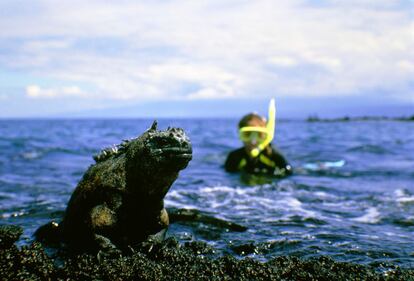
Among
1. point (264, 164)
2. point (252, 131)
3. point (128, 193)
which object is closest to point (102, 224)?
point (128, 193)

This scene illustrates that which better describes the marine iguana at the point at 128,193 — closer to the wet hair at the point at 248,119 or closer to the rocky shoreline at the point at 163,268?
the rocky shoreline at the point at 163,268

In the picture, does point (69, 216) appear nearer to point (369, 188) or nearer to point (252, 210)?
point (252, 210)

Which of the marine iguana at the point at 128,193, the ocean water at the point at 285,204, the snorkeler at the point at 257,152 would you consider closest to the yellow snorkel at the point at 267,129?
the snorkeler at the point at 257,152

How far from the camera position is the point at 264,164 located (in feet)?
45.2

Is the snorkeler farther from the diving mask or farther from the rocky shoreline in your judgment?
the rocky shoreline

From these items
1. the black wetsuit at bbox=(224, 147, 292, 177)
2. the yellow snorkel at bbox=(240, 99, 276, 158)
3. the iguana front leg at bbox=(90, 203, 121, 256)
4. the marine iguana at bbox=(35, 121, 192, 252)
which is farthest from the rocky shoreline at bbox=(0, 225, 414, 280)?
the black wetsuit at bbox=(224, 147, 292, 177)

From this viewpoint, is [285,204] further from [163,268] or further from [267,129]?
[163,268]

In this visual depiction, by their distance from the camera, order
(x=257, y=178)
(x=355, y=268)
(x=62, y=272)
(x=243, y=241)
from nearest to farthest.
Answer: (x=62, y=272)
(x=355, y=268)
(x=243, y=241)
(x=257, y=178)

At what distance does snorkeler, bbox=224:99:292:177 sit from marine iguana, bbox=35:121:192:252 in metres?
7.91

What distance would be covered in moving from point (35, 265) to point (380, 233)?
452 centimetres

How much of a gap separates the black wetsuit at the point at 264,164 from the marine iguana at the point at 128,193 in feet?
27.6

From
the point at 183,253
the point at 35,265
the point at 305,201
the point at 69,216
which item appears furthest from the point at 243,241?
the point at 305,201

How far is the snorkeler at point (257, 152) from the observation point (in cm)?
1321

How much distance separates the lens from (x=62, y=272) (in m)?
4.50
